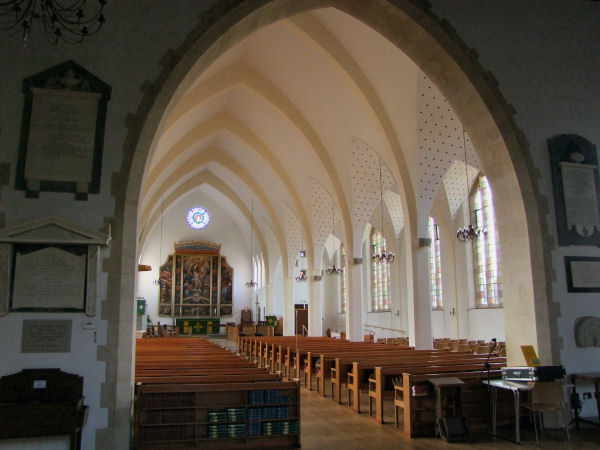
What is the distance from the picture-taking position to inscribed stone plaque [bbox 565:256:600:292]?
733cm

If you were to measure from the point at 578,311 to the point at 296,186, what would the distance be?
41.9 ft

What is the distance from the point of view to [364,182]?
50.4ft

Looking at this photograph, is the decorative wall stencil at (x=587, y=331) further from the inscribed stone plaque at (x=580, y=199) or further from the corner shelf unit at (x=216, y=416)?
the corner shelf unit at (x=216, y=416)

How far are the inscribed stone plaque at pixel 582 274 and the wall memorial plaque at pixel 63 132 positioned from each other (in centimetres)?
663

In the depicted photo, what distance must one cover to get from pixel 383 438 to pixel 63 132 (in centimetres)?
542

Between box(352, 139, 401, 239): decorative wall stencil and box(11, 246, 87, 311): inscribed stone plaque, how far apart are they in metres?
9.65

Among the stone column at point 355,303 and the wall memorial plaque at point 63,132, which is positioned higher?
the wall memorial plaque at point 63,132

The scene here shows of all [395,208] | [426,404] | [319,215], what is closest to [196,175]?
[319,215]

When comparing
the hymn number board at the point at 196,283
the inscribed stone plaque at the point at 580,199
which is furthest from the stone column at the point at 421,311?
the hymn number board at the point at 196,283

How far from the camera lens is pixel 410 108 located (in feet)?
37.0

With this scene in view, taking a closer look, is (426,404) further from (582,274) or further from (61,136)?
(61,136)

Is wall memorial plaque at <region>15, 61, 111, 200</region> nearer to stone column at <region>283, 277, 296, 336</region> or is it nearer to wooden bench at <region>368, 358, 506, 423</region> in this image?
wooden bench at <region>368, 358, 506, 423</region>

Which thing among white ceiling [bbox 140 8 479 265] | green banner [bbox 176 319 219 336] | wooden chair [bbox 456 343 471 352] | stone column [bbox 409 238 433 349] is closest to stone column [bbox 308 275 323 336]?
white ceiling [bbox 140 8 479 265]

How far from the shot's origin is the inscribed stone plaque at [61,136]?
19.0 feet
